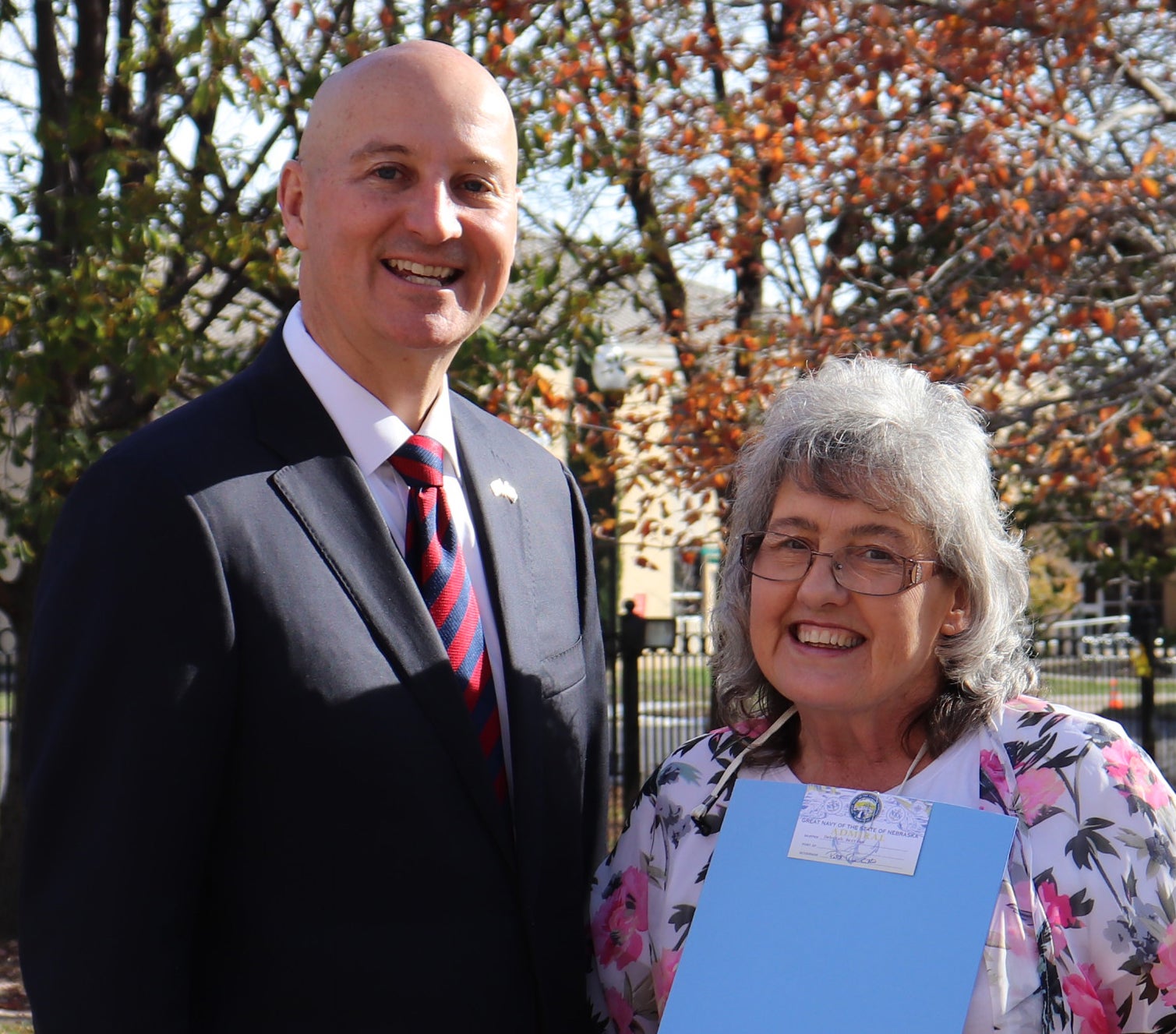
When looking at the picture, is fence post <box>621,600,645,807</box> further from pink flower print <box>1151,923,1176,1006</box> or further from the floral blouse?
pink flower print <box>1151,923,1176,1006</box>

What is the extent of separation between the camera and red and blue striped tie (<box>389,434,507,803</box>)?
2.43 m

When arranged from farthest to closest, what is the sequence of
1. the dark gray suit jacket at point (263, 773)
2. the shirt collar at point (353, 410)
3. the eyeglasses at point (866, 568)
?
the shirt collar at point (353, 410) → the eyeglasses at point (866, 568) → the dark gray suit jacket at point (263, 773)

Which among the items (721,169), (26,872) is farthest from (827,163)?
(26,872)

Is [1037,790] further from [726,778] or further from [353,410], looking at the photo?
[353,410]

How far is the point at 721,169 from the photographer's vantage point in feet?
22.1

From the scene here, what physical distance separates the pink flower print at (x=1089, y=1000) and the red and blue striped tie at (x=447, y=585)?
984 mm

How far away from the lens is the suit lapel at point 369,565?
2297 mm

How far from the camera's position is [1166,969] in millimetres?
2115

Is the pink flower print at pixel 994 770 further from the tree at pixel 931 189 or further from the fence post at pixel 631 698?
the fence post at pixel 631 698

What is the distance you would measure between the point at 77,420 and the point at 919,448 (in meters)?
5.20

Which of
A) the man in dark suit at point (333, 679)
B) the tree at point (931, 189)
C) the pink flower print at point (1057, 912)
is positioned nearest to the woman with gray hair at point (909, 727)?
the pink flower print at point (1057, 912)

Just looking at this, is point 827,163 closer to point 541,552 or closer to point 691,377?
point 691,377

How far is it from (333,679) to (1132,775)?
1310 millimetres

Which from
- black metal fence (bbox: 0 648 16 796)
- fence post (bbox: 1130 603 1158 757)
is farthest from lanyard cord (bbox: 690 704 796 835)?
black metal fence (bbox: 0 648 16 796)
